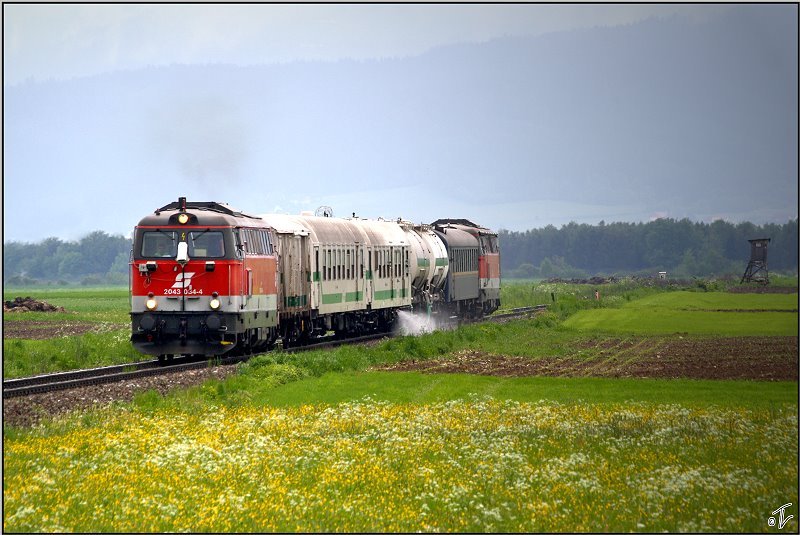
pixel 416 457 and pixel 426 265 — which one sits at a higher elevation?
pixel 426 265

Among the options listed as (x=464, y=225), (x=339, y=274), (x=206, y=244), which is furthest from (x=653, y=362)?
(x=464, y=225)

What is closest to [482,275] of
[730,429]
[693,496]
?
[730,429]

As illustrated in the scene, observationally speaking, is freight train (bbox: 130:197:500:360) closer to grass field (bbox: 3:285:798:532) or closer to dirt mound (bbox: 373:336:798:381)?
grass field (bbox: 3:285:798:532)

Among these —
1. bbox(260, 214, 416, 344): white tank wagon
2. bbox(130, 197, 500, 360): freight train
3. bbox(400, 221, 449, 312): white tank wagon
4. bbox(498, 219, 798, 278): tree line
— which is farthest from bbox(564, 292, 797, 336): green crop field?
bbox(260, 214, 416, 344): white tank wagon

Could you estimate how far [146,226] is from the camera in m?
31.5

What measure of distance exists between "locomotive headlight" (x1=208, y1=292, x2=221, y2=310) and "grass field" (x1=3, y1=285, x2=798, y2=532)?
2770mm

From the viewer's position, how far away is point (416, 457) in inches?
712

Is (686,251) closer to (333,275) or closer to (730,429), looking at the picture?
(333,275)

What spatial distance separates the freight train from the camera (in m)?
31.3

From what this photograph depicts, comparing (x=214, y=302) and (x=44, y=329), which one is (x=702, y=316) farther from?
(x=214, y=302)

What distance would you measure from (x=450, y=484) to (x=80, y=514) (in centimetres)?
526

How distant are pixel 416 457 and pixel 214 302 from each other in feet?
47.0

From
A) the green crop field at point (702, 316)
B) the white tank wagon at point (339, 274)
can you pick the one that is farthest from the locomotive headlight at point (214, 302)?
the green crop field at point (702, 316)

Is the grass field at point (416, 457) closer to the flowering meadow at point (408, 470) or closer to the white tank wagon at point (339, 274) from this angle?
the flowering meadow at point (408, 470)
